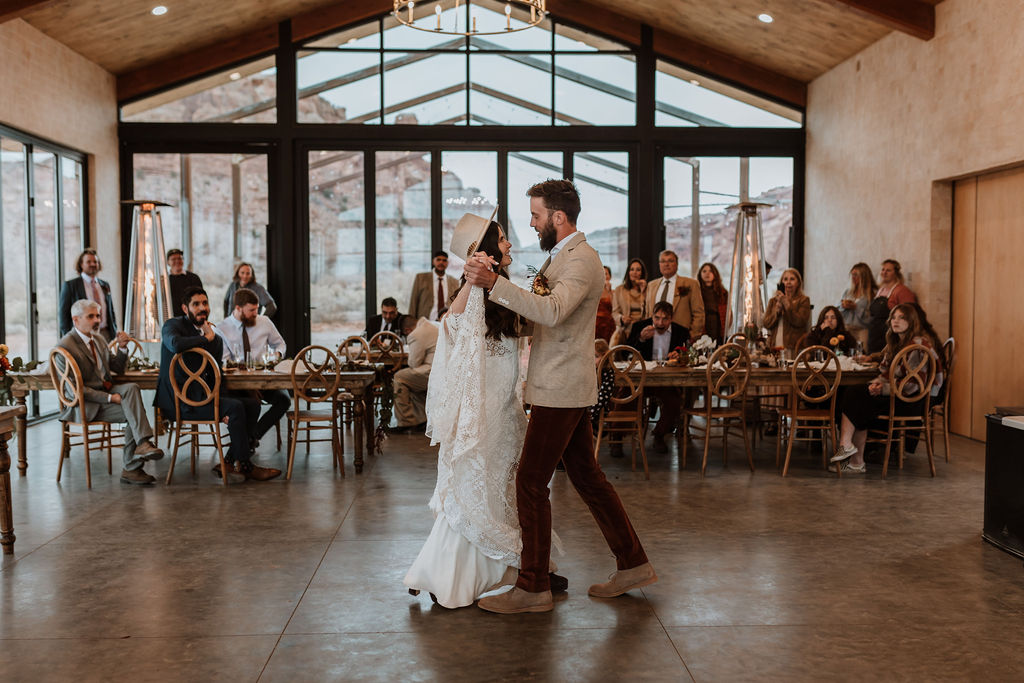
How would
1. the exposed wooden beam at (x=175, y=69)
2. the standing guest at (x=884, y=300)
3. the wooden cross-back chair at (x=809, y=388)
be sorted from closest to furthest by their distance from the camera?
the wooden cross-back chair at (x=809, y=388) → the standing guest at (x=884, y=300) → the exposed wooden beam at (x=175, y=69)

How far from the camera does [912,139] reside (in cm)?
941

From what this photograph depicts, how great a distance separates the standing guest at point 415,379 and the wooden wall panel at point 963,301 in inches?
187

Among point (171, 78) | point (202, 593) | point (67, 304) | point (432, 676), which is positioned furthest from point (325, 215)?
point (432, 676)

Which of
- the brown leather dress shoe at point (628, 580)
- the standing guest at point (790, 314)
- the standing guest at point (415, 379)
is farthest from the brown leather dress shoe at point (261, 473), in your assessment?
the standing guest at point (790, 314)

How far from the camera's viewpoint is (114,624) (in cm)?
376

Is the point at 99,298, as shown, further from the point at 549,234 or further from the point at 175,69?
the point at 549,234

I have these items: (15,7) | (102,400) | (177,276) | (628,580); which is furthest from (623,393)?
(15,7)

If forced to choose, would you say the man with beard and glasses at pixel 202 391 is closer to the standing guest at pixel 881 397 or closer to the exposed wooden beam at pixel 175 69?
the standing guest at pixel 881 397

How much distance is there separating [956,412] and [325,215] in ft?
24.5

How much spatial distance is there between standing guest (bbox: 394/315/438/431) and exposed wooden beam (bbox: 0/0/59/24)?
416cm

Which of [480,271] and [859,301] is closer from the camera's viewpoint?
[480,271]

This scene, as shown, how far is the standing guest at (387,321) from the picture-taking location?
1012cm

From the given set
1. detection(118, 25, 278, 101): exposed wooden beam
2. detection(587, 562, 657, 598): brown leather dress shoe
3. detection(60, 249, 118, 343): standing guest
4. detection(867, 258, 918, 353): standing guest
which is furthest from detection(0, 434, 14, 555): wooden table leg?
detection(118, 25, 278, 101): exposed wooden beam

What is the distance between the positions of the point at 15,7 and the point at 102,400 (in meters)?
3.92
